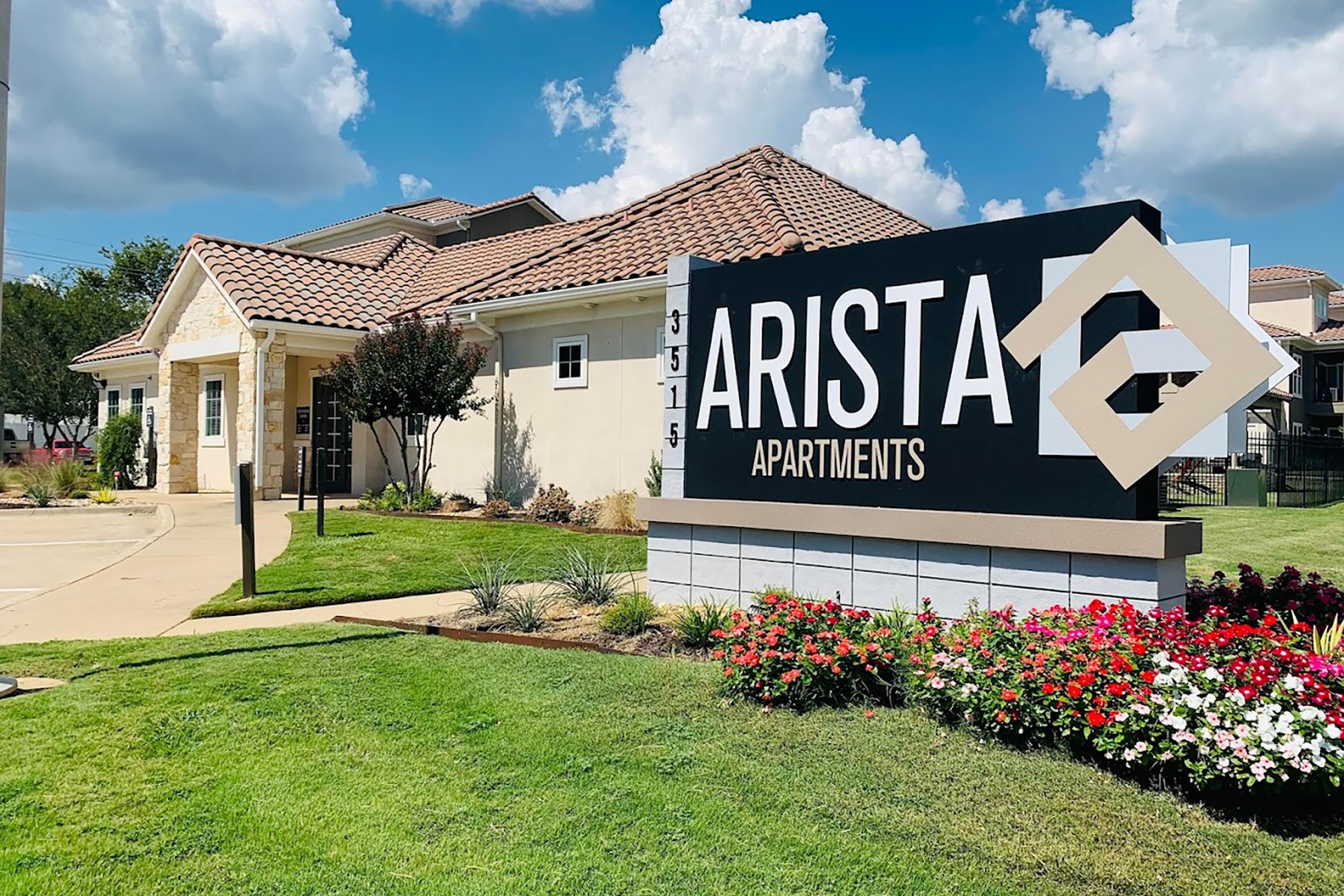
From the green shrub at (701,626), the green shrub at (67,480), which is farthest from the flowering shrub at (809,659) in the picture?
the green shrub at (67,480)

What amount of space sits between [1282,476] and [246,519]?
1028 inches

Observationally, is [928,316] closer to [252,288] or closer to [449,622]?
[449,622]

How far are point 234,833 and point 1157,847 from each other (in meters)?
3.80

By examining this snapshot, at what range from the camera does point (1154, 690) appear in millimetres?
4484

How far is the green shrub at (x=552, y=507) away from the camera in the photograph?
15.1 metres

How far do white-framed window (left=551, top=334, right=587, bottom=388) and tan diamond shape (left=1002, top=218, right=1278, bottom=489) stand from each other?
34.9 feet

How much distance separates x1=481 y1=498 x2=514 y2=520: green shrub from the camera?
51.6ft

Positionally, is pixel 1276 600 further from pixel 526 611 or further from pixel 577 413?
pixel 577 413

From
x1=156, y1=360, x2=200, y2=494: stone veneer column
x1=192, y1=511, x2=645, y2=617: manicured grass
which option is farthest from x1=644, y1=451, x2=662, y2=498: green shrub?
x1=156, y1=360, x2=200, y2=494: stone veneer column

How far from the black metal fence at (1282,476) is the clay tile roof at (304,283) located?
781 inches

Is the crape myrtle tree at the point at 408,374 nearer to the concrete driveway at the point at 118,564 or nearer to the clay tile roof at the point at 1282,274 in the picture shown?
the concrete driveway at the point at 118,564

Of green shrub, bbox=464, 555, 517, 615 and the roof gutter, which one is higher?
the roof gutter

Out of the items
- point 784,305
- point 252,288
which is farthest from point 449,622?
point 252,288

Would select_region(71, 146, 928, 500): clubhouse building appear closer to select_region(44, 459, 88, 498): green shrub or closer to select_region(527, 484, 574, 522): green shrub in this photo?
select_region(527, 484, 574, 522): green shrub
